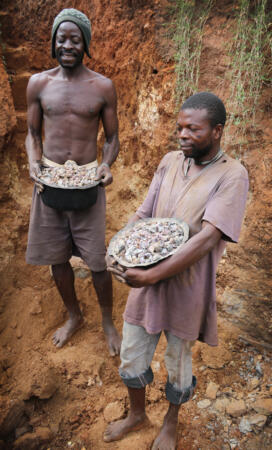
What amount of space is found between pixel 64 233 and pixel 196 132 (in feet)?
4.37

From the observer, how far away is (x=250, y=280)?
97.6 inches

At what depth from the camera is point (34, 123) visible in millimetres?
2225

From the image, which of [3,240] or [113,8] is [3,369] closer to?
[3,240]

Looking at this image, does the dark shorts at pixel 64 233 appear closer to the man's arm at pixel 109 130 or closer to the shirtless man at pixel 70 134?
the shirtless man at pixel 70 134

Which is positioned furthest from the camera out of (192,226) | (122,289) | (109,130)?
(122,289)

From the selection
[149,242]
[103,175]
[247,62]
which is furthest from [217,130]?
[247,62]

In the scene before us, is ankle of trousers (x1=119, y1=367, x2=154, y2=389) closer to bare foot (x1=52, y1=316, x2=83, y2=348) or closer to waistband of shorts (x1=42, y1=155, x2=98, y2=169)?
bare foot (x1=52, y1=316, x2=83, y2=348)

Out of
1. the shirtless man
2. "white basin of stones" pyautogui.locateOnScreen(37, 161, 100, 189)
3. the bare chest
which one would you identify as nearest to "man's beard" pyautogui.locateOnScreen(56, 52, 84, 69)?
the shirtless man

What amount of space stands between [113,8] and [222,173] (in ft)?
8.36

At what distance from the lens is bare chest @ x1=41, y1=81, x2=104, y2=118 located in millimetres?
2088

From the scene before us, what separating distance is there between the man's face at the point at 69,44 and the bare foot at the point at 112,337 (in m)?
1.91

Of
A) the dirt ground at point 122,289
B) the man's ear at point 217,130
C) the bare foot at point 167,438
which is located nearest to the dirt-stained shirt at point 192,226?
the man's ear at point 217,130

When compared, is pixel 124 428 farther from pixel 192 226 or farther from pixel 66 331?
pixel 192 226

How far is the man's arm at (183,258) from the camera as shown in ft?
4.36
